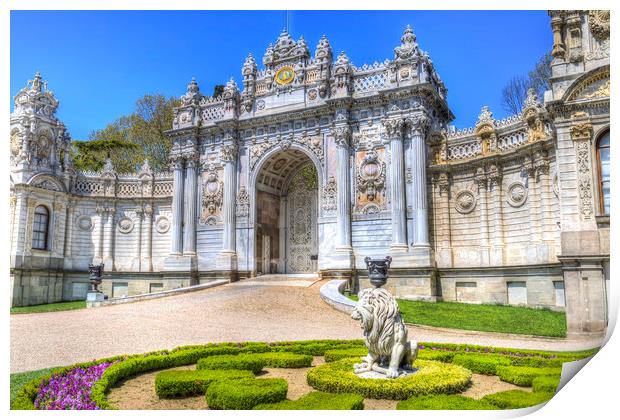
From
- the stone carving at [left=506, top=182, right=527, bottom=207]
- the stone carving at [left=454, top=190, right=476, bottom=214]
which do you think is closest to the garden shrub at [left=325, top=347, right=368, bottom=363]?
the stone carving at [left=506, top=182, right=527, bottom=207]

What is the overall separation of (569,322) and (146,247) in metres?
23.1

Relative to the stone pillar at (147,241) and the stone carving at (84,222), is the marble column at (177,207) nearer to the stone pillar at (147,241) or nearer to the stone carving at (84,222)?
the stone pillar at (147,241)

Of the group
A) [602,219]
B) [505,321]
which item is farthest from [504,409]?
[505,321]

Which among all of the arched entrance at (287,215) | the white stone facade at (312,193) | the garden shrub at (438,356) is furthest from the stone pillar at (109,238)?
the garden shrub at (438,356)

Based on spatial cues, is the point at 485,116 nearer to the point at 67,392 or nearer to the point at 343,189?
the point at 343,189

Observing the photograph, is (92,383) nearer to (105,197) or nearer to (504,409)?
(504,409)

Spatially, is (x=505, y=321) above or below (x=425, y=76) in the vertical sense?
below

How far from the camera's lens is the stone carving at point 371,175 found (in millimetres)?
24609

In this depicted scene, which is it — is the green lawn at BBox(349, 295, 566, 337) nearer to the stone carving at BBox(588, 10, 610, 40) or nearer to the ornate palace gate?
the stone carving at BBox(588, 10, 610, 40)

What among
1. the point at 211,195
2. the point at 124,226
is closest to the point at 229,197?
the point at 211,195

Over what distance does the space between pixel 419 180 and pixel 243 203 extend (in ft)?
29.8

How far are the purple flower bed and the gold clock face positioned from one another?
20667 mm

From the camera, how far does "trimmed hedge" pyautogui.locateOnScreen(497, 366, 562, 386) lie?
8.50 metres
